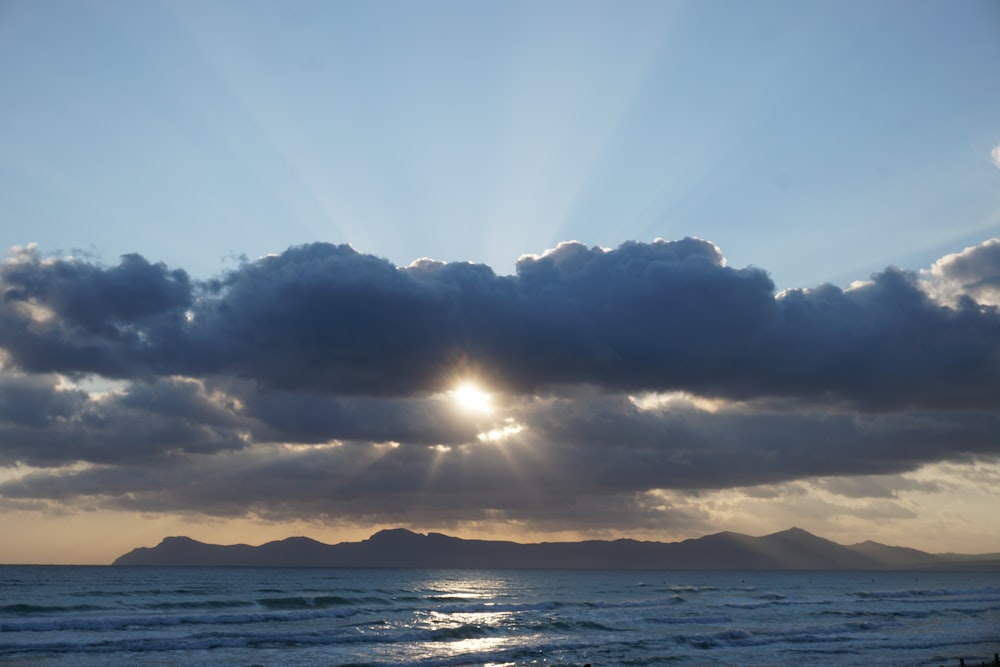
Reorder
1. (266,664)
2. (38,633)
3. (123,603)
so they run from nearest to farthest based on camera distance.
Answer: (266,664) < (38,633) < (123,603)

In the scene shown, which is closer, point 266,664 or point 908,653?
point 266,664

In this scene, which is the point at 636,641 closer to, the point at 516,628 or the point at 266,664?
the point at 516,628

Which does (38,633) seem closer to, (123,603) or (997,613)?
(123,603)

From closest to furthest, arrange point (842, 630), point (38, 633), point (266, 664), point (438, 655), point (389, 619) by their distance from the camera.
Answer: point (266, 664) → point (438, 655) → point (38, 633) → point (842, 630) → point (389, 619)

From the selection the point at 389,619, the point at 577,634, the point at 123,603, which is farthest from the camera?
the point at 123,603

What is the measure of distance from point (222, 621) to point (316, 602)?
22.1 meters

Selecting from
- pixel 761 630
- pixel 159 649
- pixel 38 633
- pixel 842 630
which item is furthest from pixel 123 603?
pixel 842 630

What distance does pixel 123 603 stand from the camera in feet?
282

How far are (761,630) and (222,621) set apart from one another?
47.9m

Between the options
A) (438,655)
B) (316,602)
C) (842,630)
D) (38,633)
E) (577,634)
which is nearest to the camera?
(438,655)

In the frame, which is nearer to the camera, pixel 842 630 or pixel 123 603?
pixel 842 630

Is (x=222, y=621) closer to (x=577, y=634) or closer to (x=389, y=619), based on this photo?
(x=389, y=619)

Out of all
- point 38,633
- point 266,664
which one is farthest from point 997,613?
point 38,633

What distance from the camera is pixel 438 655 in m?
52.0
